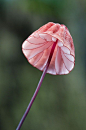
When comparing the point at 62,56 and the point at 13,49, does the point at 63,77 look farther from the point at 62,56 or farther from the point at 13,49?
the point at 62,56

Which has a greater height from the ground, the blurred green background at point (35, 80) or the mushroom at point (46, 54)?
the mushroom at point (46, 54)

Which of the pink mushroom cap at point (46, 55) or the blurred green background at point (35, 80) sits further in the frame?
the blurred green background at point (35, 80)

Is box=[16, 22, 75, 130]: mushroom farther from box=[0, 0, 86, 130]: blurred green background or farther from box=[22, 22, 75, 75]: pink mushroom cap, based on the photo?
box=[0, 0, 86, 130]: blurred green background

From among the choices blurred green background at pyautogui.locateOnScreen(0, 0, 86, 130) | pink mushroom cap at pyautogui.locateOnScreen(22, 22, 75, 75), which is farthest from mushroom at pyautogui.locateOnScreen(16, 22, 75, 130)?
blurred green background at pyautogui.locateOnScreen(0, 0, 86, 130)

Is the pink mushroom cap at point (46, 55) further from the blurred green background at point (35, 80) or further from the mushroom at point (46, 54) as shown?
the blurred green background at point (35, 80)

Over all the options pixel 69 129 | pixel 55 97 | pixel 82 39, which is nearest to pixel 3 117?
pixel 55 97

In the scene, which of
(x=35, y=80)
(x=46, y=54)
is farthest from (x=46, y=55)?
(x=35, y=80)

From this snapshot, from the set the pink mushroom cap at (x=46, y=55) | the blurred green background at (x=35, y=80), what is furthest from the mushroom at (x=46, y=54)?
the blurred green background at (x=35, y=80)

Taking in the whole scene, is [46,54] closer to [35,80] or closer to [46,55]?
[46,55]
